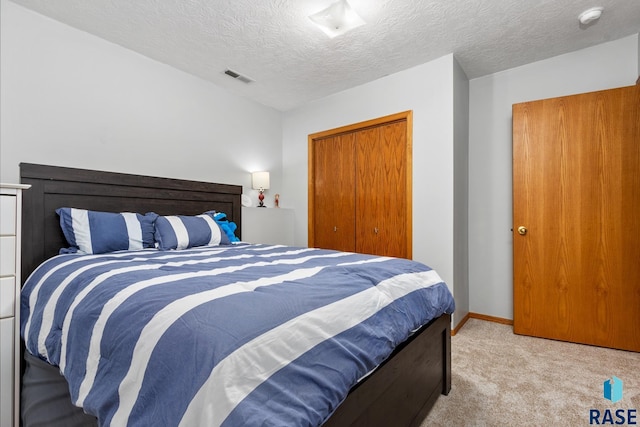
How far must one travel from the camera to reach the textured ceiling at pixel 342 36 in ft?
7.03

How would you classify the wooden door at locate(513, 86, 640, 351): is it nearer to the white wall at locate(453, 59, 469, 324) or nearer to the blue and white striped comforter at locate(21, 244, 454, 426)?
the white wall at locate(453, 59, 469, 324)

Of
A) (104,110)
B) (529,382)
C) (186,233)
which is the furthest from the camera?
(104,110)

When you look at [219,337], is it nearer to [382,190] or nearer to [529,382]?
[529,382]

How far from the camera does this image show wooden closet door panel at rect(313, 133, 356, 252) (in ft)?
11.6

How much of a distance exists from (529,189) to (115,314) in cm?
311

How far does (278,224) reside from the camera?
3893 mm

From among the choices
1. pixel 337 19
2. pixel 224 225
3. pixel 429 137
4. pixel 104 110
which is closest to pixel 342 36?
pixel 337 19

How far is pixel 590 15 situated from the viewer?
2.20 metres

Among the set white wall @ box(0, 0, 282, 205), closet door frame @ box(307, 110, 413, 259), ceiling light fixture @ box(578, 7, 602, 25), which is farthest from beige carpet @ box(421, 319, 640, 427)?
white wall @ box(0, 0, 282, 205)

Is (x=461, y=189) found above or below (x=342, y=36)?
below

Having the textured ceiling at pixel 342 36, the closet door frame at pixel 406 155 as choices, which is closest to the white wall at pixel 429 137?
the closet door frame at pixel 406 155

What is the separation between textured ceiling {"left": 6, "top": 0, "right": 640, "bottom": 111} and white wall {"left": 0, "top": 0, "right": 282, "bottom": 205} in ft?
0.47

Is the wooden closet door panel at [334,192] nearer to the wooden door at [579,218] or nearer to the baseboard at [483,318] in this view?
the baseboard at [483,318]

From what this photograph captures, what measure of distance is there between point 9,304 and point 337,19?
8.13 ft
